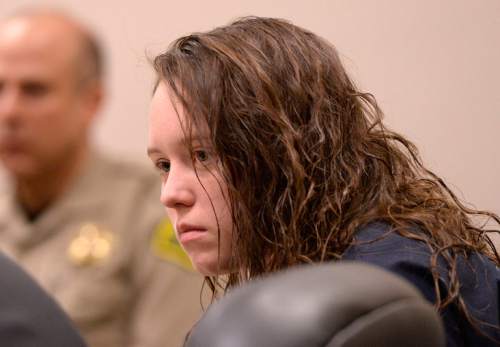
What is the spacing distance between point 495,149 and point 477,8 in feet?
0.81

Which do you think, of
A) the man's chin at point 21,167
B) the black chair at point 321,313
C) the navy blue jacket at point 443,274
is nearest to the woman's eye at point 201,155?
the navy blue jacket at point 443,274

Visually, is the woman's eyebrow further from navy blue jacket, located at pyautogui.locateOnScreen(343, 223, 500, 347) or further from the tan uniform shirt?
the tan uniform shirt

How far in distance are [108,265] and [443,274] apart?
1.09m

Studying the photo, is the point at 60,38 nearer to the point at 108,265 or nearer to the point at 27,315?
the point at 108,265

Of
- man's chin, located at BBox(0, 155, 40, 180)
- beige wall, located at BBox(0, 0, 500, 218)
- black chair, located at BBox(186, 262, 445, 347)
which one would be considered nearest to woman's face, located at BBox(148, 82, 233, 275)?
black chair, located at BBox(186, 262, 445, 347)

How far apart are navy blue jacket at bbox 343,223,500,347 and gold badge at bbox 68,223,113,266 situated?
1.00 meters

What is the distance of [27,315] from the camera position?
69cm

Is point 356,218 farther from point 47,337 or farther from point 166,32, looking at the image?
point 166,32

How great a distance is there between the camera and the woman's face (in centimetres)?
93

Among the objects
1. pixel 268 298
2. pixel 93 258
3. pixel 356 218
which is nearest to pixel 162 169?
pixel 356 218

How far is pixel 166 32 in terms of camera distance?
82.6 inches

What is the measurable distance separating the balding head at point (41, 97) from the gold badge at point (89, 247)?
0.18 metres

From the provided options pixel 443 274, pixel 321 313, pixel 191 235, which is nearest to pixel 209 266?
pixel 191 235

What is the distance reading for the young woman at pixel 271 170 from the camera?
0.91 metres
